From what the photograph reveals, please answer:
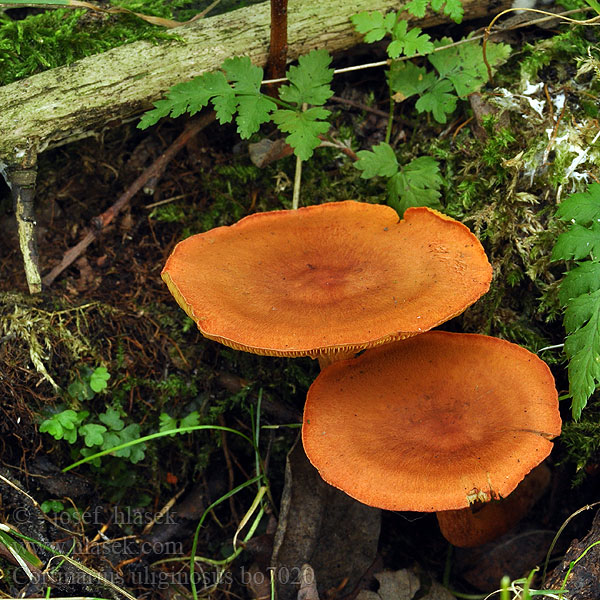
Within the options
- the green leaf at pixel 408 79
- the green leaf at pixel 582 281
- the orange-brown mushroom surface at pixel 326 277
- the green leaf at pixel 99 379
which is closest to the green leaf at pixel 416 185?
the orange-brown mushroom surface at pixel 326 277

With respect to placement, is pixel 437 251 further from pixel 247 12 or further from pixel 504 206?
pixel 247 12

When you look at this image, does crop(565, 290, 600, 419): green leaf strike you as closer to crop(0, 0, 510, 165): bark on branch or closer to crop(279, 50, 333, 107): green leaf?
crop(279, 50, 333, 107): green leaf

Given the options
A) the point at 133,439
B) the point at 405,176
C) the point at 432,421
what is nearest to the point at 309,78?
the point at 405,176

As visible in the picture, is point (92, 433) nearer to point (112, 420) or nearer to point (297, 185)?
point (112, 420)

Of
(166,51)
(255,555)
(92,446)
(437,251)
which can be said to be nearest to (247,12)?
(166,51)

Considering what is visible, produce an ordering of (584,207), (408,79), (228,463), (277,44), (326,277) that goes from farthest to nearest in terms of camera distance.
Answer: (228,463) < (408,79) < (277,44) < (326,277) < (584,207)

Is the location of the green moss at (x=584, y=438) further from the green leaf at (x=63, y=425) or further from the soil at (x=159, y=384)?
the green leaf at (x=63, y=425)
